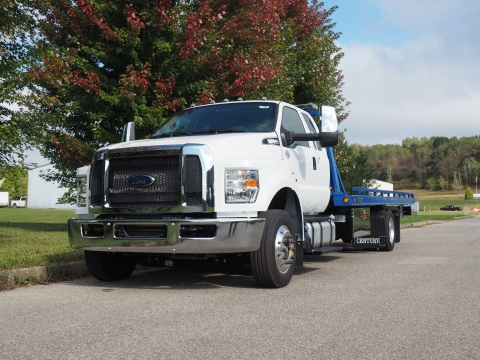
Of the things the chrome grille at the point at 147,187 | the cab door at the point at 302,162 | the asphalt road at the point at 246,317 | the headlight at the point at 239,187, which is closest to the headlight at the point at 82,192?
the chrome grille at the point at 147,187

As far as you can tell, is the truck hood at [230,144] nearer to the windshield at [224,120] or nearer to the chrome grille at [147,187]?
the chrome grille at [147,187]

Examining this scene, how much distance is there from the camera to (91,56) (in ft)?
45.8

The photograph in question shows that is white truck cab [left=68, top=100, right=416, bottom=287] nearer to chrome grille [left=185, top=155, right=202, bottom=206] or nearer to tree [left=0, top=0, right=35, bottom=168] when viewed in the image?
chrome grille [left=185, top=155, right=202, bottom=206]

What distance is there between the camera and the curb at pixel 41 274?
7.45m

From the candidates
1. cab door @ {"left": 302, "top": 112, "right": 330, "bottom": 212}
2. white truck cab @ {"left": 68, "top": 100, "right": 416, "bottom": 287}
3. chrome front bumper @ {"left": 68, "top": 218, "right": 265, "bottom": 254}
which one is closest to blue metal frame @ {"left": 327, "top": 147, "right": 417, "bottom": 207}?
cab door @ {"left": 302, "top": 112, "right": 330, "bottom": 212}

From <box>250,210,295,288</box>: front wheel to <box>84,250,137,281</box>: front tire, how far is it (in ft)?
6.68

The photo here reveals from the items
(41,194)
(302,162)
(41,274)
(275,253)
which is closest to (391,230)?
(302,162)

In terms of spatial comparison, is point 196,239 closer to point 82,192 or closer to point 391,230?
point 82,192

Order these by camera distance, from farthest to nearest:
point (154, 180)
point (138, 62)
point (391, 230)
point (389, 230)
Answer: point (138, 62)
point (391, 230)
point (389, 230)
point (154, 180)

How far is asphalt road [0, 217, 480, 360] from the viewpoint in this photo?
4.34 m

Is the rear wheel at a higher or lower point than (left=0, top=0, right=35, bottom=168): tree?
lower

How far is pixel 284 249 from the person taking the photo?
24.2 ft

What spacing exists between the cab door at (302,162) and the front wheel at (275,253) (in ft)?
2.80

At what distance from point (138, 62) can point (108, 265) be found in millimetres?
6497
